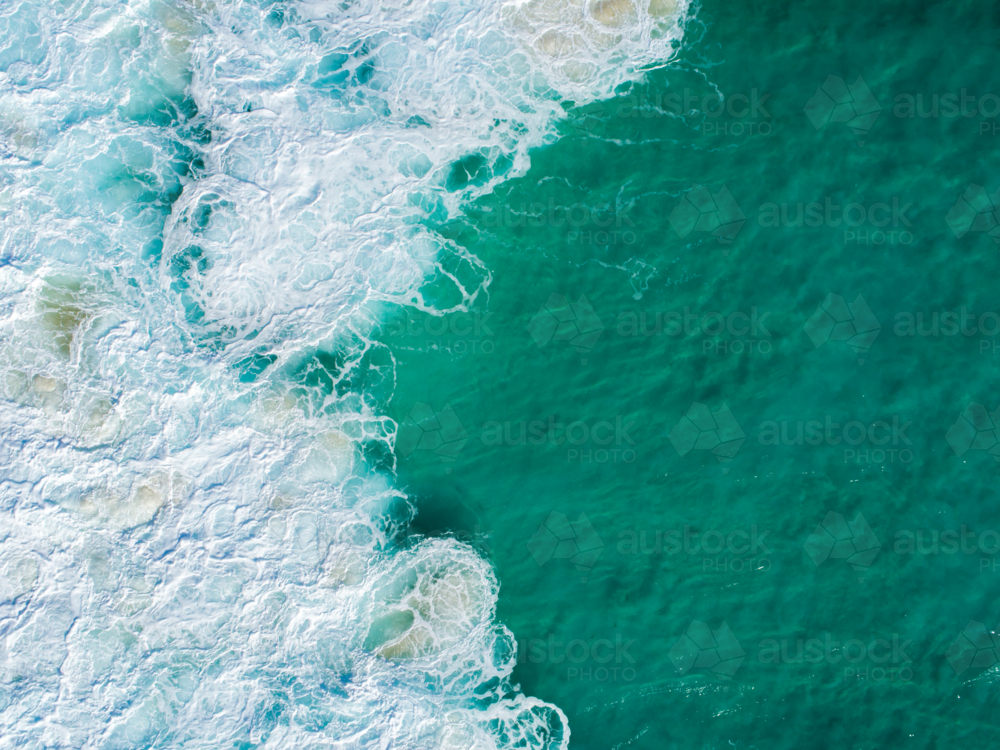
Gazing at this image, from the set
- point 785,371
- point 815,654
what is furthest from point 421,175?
point 815,654

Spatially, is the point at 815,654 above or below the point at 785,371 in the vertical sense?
below

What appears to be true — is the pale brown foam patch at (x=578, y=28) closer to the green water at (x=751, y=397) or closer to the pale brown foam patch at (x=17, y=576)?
the green water at (x=751, y=397)

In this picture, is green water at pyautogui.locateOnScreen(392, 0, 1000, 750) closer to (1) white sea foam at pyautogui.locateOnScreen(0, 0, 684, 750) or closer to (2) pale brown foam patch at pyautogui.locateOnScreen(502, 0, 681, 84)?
(2) pale brown foam patch at pyautogui.locateOnScreen(502, 0, 681, 84)

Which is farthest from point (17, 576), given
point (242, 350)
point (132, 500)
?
point (242, 350)

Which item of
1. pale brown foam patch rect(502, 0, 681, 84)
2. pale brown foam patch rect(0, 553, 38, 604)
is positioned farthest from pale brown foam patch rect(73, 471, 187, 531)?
pale brown foam patch rect(502, 0, 681, 84)

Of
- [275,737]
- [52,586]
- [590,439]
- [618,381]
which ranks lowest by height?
[275,737]

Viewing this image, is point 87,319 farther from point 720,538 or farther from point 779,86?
point 779,86
